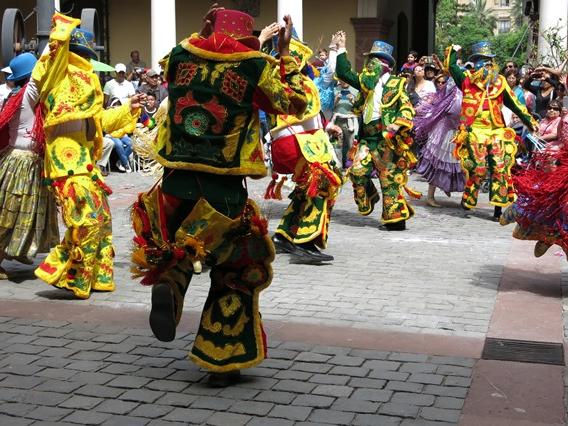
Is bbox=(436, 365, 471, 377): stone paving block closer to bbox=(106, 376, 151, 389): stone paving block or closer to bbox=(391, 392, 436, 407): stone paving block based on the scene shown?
bbox=(391, 392, 436, 407): stone paving block

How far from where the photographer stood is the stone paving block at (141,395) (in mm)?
4500

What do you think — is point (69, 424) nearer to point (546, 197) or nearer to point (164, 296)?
point (164, 296)

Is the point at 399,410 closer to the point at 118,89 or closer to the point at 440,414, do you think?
the point at 440,414

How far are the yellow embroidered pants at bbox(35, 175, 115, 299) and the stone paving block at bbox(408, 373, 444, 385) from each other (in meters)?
2.56

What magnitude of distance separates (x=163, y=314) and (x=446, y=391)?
4.37 feet

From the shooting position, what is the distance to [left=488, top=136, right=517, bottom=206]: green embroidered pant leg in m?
10.8

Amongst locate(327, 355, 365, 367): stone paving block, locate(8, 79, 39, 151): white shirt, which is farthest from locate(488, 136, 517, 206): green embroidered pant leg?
locate(327, 355, 365, 367): stone paving block

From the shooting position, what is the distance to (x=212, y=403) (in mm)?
4465

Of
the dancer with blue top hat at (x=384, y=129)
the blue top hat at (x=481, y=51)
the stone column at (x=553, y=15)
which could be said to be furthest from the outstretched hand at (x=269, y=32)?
the stone column at (x=553, y=15)

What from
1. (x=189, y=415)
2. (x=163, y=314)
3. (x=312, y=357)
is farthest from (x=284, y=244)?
(x=189, y=415)

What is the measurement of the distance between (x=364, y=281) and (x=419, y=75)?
9.36 m

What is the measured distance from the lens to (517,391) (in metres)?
4.73

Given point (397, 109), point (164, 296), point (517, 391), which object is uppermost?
point (397, 109)

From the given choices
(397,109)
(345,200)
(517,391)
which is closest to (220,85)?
(517,391)
